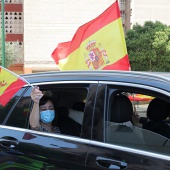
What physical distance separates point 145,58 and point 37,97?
24137 mm

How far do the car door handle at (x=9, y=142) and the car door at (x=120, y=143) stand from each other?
0.64 m

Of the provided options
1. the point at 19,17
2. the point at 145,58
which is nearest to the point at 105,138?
the point at 145,58

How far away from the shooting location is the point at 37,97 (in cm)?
277

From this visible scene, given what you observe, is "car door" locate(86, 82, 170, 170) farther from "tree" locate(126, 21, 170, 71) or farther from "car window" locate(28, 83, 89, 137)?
"tree" locate(126, 21, 170, 71)

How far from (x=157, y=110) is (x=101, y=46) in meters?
3.33

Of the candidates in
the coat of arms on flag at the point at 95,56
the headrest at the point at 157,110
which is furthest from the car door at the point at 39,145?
the coat of arms on flag at the point at 95,56

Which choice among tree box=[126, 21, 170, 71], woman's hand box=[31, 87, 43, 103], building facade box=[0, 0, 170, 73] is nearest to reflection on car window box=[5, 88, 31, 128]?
woman's hand box=[31, 87, 43, 103]

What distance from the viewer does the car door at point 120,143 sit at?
220 cm

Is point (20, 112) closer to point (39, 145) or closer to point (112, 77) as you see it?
point (39, 145)

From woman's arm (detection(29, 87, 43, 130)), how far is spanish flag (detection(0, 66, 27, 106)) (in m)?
0.18

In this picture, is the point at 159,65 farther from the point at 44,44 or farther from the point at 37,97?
the point at 37,97

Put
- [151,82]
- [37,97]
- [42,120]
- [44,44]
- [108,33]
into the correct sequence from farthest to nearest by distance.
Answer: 1. [44,44]
2. [108,33]
3. [42,120]
4. [37,97]
5. [151,82]

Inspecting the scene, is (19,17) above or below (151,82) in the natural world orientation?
above

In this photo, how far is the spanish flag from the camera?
2895mm
